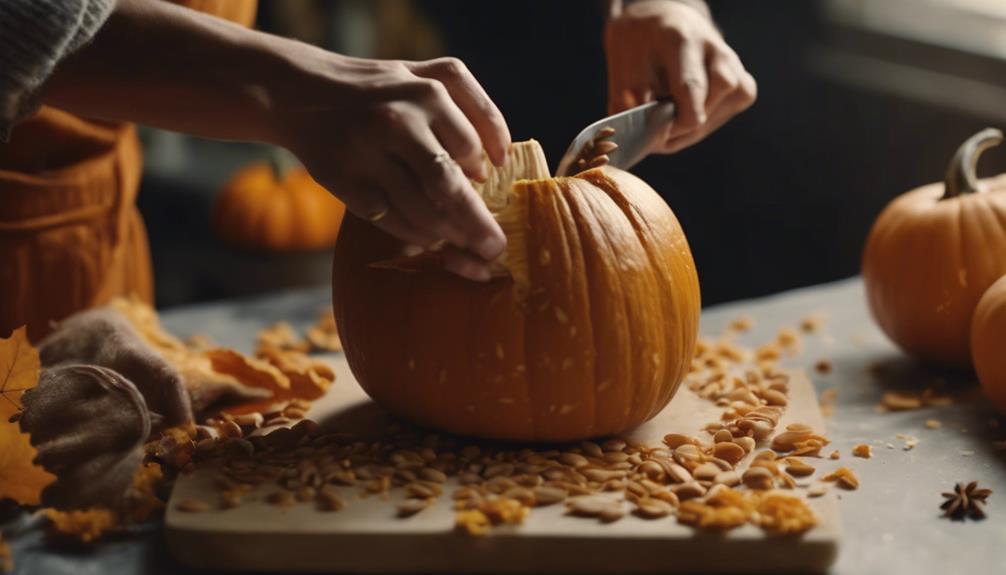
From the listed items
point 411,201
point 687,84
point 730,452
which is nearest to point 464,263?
point 411,201

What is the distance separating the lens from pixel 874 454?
1.07 metres

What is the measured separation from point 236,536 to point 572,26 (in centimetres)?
213

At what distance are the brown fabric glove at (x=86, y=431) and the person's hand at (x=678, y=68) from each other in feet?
2.05

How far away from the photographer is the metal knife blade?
1077mm

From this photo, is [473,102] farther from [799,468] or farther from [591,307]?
[799,468]

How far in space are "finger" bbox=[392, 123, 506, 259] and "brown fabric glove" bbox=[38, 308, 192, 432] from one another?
0.38 m

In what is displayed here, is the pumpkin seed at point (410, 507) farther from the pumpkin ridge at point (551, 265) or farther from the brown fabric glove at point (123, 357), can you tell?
the brown fabric glove at point (123, 357)

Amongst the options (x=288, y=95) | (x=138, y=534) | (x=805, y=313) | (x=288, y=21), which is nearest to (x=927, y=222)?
(x=805, y=313)

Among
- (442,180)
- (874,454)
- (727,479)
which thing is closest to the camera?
(442,180)

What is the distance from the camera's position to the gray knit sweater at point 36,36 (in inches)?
33.6

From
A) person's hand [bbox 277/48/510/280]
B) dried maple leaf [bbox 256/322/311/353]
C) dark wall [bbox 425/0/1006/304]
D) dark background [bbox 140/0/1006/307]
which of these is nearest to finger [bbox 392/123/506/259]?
person's hand [bbox 277/48/510/280]

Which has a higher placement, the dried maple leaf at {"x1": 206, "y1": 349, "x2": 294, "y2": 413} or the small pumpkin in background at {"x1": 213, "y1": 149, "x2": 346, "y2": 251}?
the dried maple leaf at {"x1": 206, "y1": 349, "x2": 294, "y2": 413}

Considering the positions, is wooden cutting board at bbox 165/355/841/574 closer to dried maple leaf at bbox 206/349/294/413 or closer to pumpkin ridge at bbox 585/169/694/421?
pumpkin ridge at bbox 585/169/694/421

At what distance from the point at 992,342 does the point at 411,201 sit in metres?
0.62
